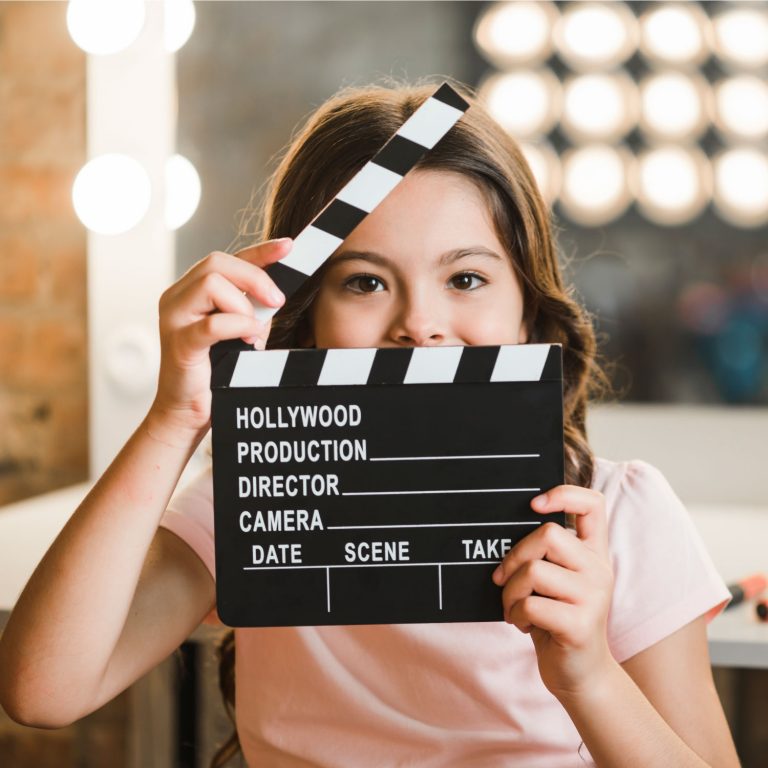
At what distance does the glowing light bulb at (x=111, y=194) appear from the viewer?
1.86 m

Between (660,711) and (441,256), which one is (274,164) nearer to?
(441,256)

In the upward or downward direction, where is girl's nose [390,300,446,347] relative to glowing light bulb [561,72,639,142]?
downward

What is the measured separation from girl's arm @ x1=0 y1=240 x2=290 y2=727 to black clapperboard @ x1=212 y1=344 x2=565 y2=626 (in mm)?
53

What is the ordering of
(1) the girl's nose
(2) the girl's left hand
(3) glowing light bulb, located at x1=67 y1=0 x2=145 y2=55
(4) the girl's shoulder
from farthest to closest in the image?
(3) glowing light bulb, located at x1=67 y1=0 x2=145 y2=55, (4) the girl's shoulder, (1) the girl's nose, (2) the girl's left hand

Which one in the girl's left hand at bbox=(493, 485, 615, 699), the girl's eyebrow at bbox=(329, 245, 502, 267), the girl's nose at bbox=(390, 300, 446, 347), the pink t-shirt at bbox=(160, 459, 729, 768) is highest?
the girl's eyebrow at bbox=(329, 245, 502, 267)

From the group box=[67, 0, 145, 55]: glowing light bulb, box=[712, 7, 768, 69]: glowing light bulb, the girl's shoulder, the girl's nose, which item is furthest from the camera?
box=[67, 0, 145, 55]: glowing light bulb

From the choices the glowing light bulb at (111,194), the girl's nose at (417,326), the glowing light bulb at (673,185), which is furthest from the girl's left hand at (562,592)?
the glowing light bulb at (111,194)

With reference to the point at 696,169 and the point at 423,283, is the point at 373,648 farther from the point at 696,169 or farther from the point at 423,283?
the point at 696,169

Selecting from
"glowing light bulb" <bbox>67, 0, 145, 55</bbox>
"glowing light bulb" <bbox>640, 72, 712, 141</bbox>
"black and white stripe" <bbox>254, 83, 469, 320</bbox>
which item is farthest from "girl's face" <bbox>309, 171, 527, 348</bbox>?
"glowing light bulb" <bbox>67, 0, 145, 55</bbox>

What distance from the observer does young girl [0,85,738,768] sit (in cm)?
80

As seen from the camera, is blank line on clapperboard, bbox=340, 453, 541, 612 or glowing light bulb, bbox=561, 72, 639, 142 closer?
blank line on clapperboard, bbox=340, 453, 541, 612

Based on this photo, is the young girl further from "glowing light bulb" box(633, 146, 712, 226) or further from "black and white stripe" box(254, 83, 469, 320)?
"glowing light bulb" box(633, 146, 712, 226)

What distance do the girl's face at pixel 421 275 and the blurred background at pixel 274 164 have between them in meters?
0.78

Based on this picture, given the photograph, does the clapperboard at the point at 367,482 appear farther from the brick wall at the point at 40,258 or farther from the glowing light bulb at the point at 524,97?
the brick wall at the point at 40,258
